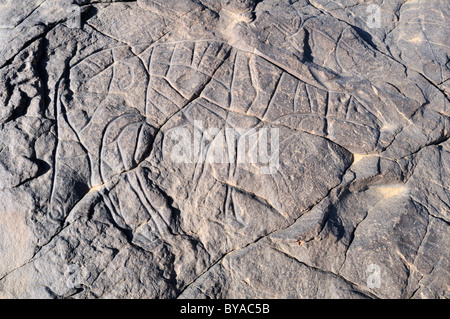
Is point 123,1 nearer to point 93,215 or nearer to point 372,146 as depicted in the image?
point 93,215

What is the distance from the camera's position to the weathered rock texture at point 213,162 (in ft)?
11.4

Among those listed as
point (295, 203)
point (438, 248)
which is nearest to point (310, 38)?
point (295, 203)

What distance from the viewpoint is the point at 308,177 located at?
146 inches

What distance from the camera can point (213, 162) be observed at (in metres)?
3.73

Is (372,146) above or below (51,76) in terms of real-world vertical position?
below

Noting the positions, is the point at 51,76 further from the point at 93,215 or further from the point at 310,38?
the point at 310,38

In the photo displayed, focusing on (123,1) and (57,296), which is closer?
(57,296)

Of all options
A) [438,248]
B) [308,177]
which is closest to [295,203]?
[308,177]

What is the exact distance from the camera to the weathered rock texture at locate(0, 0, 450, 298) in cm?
348

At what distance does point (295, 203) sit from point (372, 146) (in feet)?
3.08

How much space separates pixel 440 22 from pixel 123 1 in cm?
354

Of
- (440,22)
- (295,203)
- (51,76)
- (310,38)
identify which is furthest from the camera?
(440,22)

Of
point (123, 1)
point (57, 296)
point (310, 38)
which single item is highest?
point (123, 1)

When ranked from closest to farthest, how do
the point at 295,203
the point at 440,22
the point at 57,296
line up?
the point at 57,296 < the point at 295,203 < the point at 440,22
